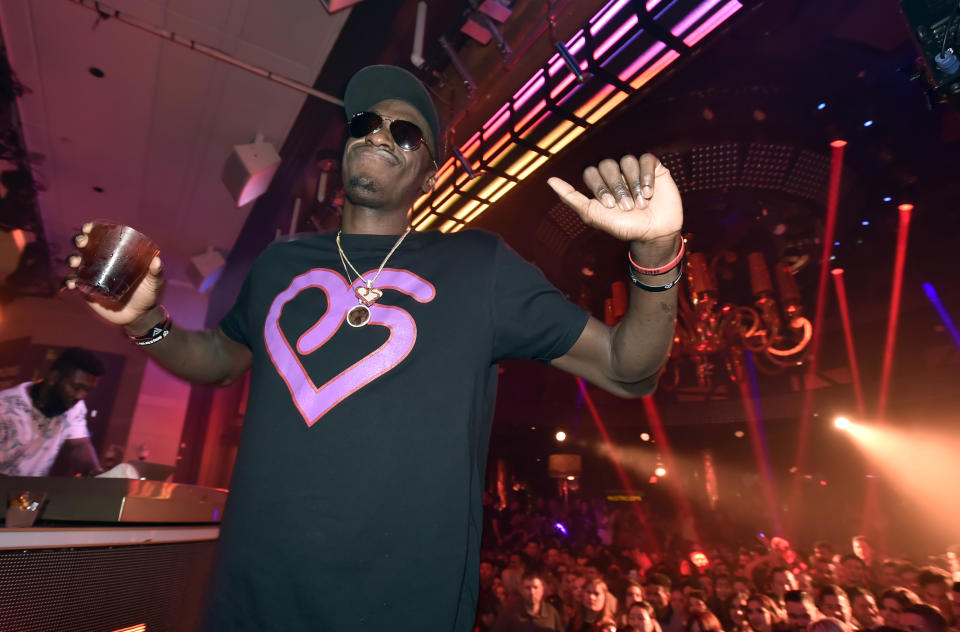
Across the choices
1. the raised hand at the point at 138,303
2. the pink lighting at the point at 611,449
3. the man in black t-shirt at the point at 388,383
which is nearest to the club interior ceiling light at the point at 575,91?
the man in black t-shirt at the point at 388,383

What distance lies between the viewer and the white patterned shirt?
3494 mm

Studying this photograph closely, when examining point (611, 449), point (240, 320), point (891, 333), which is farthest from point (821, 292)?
point (240, 320)

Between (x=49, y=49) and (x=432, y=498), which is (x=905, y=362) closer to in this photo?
(x=432, y=498)

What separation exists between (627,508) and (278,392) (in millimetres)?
19143

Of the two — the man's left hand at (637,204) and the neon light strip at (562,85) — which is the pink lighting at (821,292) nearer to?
the neon light strip at (562,85)

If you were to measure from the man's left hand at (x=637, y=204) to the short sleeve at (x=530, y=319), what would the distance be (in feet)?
0.75

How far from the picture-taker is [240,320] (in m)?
1.48

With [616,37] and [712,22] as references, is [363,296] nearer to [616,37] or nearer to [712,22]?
[616,37]

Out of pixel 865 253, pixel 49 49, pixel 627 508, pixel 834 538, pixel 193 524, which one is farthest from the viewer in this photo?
pixel 627 508

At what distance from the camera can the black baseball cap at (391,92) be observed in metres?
1.72

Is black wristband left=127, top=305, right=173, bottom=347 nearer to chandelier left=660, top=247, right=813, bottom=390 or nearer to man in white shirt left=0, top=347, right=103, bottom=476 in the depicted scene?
man in white shirt left=0, top=347, right=103, bottom=476

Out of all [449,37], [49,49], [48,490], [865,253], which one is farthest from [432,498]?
[865,253]

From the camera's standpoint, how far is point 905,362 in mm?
11172

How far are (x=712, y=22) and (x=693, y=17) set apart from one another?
11 cm
